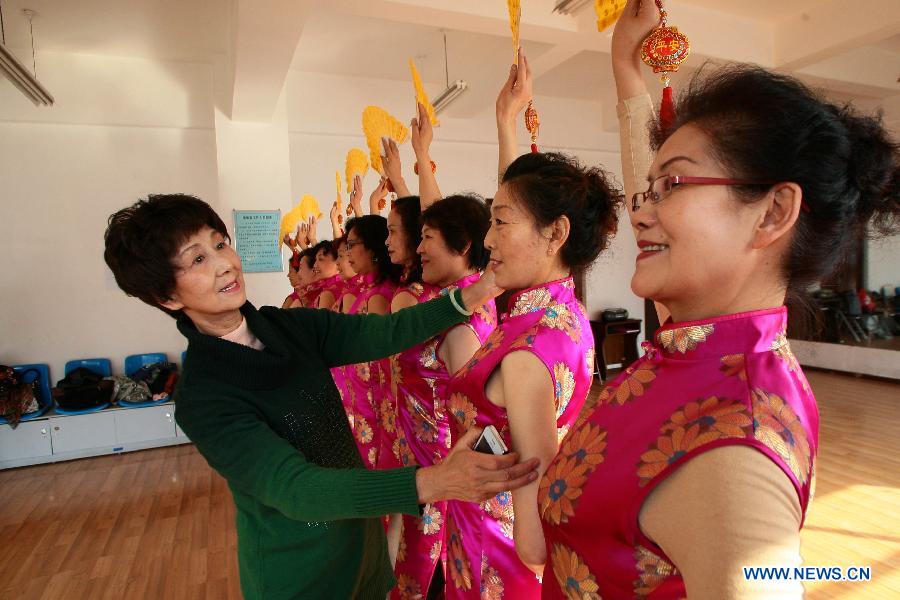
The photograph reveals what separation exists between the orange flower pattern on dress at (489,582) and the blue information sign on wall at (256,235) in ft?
15.5

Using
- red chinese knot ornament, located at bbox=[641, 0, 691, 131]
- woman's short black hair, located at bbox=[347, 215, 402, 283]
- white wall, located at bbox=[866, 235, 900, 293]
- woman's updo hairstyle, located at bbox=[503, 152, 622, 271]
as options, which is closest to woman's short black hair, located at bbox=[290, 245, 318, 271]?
woman's short black hair, located at bbox=[347, 215, 402, 283]

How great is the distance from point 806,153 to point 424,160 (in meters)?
1.82

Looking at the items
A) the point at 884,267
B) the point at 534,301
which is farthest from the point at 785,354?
the point at 884,267

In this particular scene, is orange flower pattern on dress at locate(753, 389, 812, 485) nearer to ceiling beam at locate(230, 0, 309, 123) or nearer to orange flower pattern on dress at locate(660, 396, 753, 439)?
orange flower pattern on dress at locate(660, 396, 753, 439)

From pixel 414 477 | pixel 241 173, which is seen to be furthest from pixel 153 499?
pixel 414 477

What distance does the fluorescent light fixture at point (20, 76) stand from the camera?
342 centimetres

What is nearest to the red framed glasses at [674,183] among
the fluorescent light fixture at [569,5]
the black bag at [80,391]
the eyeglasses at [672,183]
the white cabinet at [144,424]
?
the eyeglasses at [672,183]

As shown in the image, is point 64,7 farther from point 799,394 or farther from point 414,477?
point 799,394

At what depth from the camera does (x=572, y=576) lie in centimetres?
79

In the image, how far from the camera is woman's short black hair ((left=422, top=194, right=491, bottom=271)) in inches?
81.0

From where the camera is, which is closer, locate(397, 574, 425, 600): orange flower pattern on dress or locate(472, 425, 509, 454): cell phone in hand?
locate(472, 425, 509, 454): cell phone in hand

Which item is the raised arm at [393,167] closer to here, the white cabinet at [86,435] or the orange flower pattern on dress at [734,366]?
the orange flower pattern on dress at [734,366]

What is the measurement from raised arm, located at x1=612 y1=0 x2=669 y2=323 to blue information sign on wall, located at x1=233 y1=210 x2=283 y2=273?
4.82 meters

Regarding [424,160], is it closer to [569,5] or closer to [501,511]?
[501,511]
